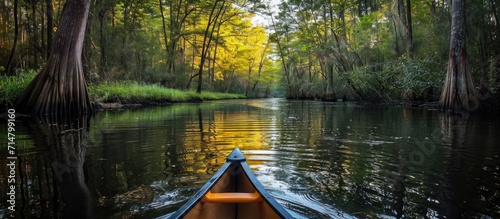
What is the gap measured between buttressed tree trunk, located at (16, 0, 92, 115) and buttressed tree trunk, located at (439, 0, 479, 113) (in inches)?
495

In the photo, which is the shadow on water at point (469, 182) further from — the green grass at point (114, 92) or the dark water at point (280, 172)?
the green grass at point (114, 92)

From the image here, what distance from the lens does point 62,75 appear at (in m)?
9.27

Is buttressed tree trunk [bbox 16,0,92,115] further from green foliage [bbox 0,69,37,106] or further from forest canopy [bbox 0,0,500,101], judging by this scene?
forest canopy [bbox 0,0,500,101]

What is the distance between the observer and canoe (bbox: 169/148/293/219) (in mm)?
1889

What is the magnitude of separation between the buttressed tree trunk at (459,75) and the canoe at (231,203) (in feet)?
37.7

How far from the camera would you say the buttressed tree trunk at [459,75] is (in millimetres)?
11133

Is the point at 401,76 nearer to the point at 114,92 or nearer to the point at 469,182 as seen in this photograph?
the point at 469,182

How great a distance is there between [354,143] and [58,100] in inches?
330

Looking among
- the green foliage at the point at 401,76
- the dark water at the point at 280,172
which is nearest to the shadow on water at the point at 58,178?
the dark water at the point at 280,172

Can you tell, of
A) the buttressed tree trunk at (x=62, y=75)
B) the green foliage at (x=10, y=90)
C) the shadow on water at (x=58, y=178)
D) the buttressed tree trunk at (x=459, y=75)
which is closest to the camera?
the shadow on water at (x=58, y=178)

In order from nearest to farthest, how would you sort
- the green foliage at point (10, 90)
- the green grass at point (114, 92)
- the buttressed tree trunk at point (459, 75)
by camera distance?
the green foliage at point (10, 90) → the green grass at point (114, 92) → the buttressed tree trunk at point (459, 75)

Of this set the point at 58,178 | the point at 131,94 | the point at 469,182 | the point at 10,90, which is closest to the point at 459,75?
the point at 469,182

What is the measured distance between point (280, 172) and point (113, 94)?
13.2 m

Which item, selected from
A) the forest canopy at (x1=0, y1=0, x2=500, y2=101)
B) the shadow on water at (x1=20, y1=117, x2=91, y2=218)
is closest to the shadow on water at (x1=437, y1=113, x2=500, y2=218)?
the shadow on water at (x1=20, y1=117, x2=91, y2=218)
